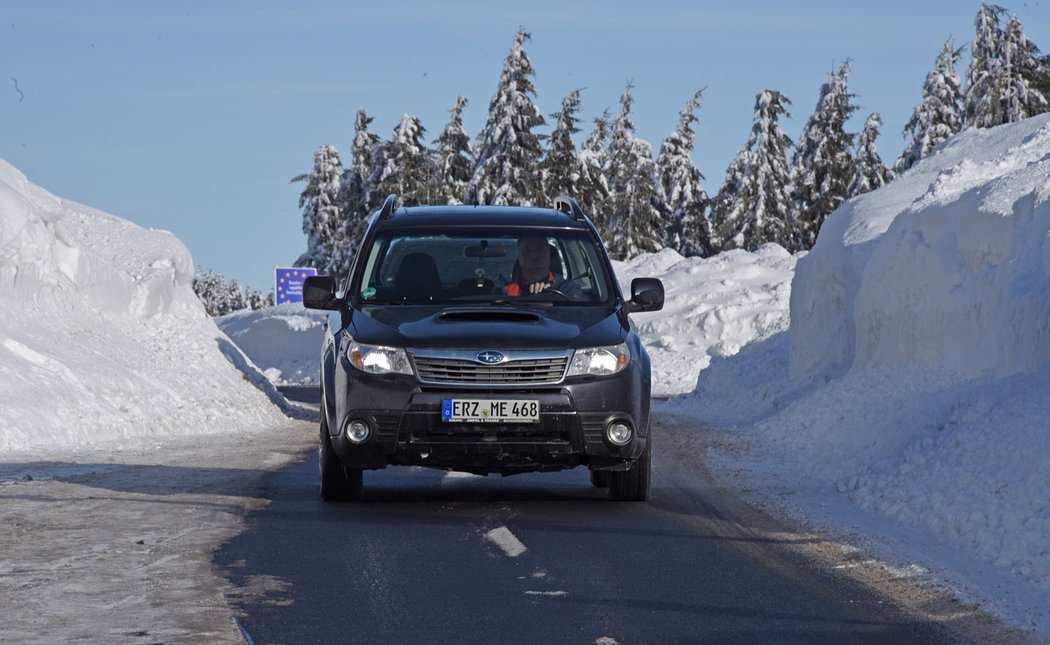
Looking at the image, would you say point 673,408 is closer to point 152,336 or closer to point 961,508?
point 152,336

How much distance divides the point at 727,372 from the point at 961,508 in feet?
66.6

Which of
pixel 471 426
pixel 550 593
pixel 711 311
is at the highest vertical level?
pixel 711 311

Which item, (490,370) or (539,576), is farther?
(490,370)

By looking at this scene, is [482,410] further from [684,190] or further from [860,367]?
[684,190]

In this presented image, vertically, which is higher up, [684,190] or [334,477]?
[684,190]

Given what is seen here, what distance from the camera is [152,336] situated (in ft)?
77.3

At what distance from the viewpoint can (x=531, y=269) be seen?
36.3ft

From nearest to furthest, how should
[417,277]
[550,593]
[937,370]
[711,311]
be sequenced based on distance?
[550,593] < [417,277] < [937,370] < [711,311]

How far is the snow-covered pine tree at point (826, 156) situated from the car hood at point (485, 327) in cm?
7338

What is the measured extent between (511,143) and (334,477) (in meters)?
59.3

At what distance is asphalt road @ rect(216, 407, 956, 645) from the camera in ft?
20.5

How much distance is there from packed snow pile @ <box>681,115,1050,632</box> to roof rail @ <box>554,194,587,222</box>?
105 inches

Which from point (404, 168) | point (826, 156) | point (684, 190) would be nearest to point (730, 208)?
point (826, 156)

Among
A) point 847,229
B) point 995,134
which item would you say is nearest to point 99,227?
point 847,229
